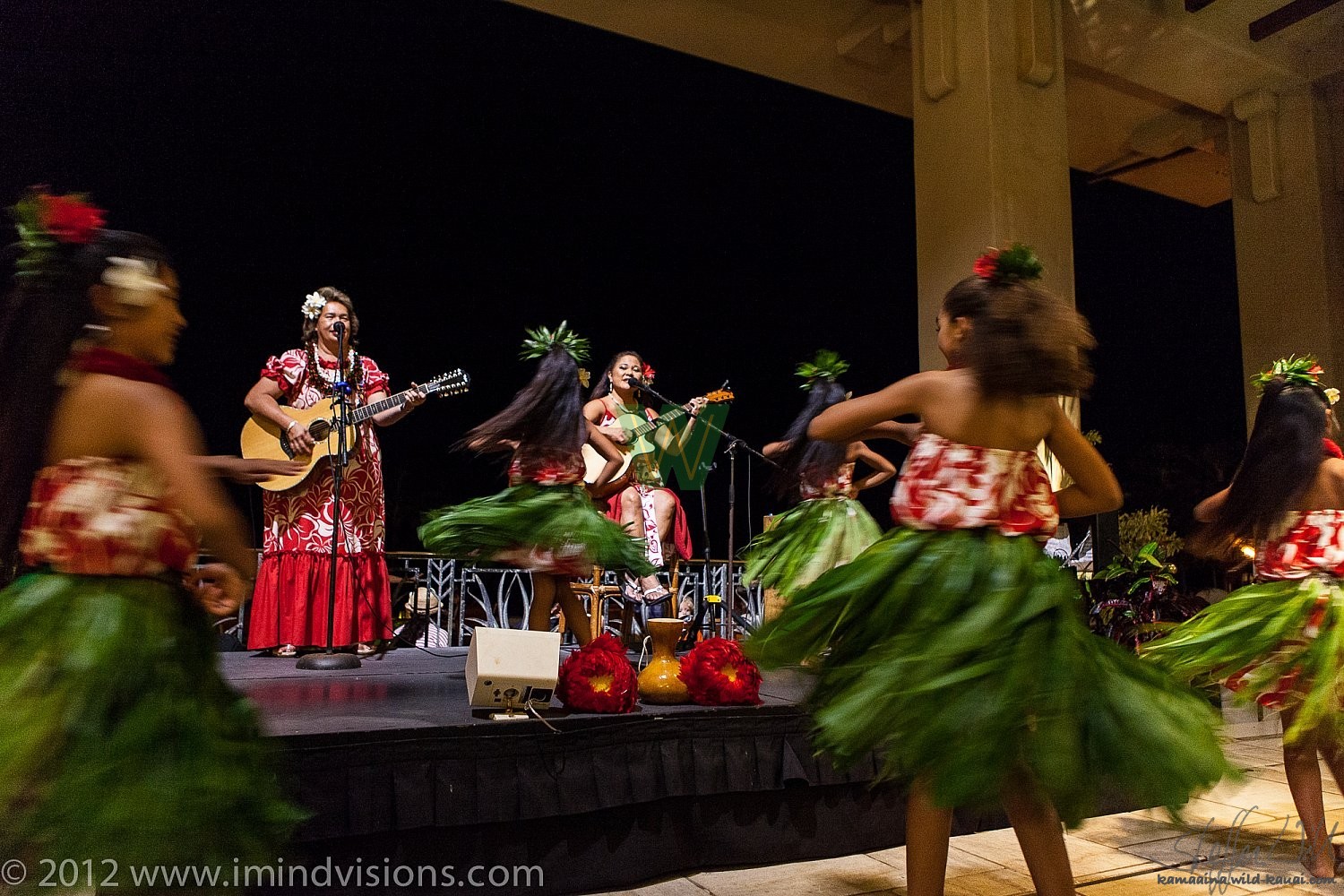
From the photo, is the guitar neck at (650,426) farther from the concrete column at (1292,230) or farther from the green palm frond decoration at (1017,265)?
the concrete column at (1292,230)

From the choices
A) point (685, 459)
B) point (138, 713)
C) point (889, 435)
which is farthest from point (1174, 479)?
point (138, 713)

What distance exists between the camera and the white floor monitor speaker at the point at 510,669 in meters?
2.51

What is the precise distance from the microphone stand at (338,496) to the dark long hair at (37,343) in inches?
85.4

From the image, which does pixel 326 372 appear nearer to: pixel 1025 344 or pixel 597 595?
pixel 597 595

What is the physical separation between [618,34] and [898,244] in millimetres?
3921

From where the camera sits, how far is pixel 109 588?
153 cm

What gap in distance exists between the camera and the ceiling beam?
659 centimetres

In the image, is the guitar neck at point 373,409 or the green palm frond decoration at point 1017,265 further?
the guitar neck at point 373,409

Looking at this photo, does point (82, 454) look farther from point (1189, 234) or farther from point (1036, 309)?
point (1189, 234)

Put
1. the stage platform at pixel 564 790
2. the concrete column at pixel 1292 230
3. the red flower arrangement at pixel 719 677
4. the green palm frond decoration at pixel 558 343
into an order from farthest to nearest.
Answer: the concrete column at pixel 1292 230 < the green palm frond decoration at pixel 558 343 < the red flower arrangement at pixel 719 677 < the stage platform at pixel 564 790

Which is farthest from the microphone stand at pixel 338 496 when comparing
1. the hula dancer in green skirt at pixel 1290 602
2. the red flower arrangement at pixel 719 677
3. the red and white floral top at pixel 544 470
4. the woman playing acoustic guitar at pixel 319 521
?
the hula dancer in green skirt at pixel 1290 602

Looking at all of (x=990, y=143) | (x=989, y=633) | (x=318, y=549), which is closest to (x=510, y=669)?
(x=989, y=633)

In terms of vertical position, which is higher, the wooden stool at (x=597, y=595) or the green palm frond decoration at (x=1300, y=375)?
the green palm frond decoration at (x=1300, y=375)

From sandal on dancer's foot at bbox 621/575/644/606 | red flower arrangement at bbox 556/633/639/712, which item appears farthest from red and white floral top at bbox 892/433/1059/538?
sandal on dancer's foot at bbox 621/575/644/606
